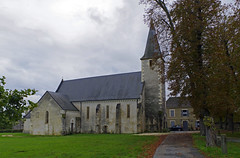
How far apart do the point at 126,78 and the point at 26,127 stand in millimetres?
22110

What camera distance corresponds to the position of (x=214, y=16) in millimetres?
16391

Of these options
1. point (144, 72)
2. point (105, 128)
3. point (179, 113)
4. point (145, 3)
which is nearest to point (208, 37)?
point (145, 3)

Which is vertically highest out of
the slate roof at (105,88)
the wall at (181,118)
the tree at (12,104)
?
the slate roof at (105,88)

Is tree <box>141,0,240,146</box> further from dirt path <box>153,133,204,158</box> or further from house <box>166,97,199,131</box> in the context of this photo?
house <box>166,97,199,131</box>

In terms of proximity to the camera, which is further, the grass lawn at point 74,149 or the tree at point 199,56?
the tree at point 199,56

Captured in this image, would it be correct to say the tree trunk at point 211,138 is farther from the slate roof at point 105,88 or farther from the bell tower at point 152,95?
the slate roof at point 105,88

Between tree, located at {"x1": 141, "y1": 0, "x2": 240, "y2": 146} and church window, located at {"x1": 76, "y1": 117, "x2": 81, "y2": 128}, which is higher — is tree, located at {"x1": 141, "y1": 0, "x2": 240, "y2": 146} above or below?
above

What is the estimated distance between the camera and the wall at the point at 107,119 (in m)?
35.8

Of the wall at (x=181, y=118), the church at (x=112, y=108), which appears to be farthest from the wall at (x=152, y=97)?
the wall at (x=181, y=118)

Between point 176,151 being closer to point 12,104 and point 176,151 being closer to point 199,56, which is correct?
point 199,56

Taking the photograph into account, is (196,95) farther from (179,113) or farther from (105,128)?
(179,113)

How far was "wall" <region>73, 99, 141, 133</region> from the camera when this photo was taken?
1410 inches

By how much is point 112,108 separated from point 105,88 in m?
4.38

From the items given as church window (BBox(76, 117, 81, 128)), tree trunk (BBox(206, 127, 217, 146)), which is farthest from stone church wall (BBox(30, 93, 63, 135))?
tree trunk (BBox(206, 127, 217, 146))
